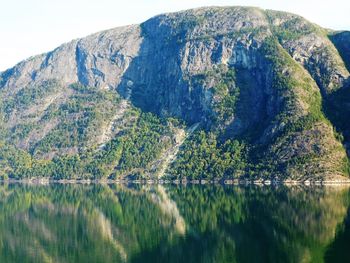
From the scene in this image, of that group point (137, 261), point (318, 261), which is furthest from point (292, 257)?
point (137, 261)

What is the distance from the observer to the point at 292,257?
79.7 m

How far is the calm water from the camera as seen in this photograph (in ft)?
284

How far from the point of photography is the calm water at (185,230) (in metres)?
86.7

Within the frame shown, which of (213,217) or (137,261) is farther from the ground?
(137,261)

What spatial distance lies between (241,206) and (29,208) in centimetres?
6912

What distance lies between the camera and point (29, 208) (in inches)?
6816

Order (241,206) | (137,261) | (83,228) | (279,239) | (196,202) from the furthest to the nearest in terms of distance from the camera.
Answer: (196,202), (241,206), (83,228), (279,239), (137,261)

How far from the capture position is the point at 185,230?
115 meters

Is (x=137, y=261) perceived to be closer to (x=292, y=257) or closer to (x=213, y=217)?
(x=292, y=257)

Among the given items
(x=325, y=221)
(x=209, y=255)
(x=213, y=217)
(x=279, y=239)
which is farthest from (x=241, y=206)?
(x=209, y=255)

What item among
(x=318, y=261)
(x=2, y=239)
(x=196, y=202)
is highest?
(x=318, y=261)

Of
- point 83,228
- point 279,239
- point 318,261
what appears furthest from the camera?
point 83,228

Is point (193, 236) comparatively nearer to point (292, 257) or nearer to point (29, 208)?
point (292, 257)

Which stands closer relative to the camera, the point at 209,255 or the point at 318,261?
the point at 318,261
